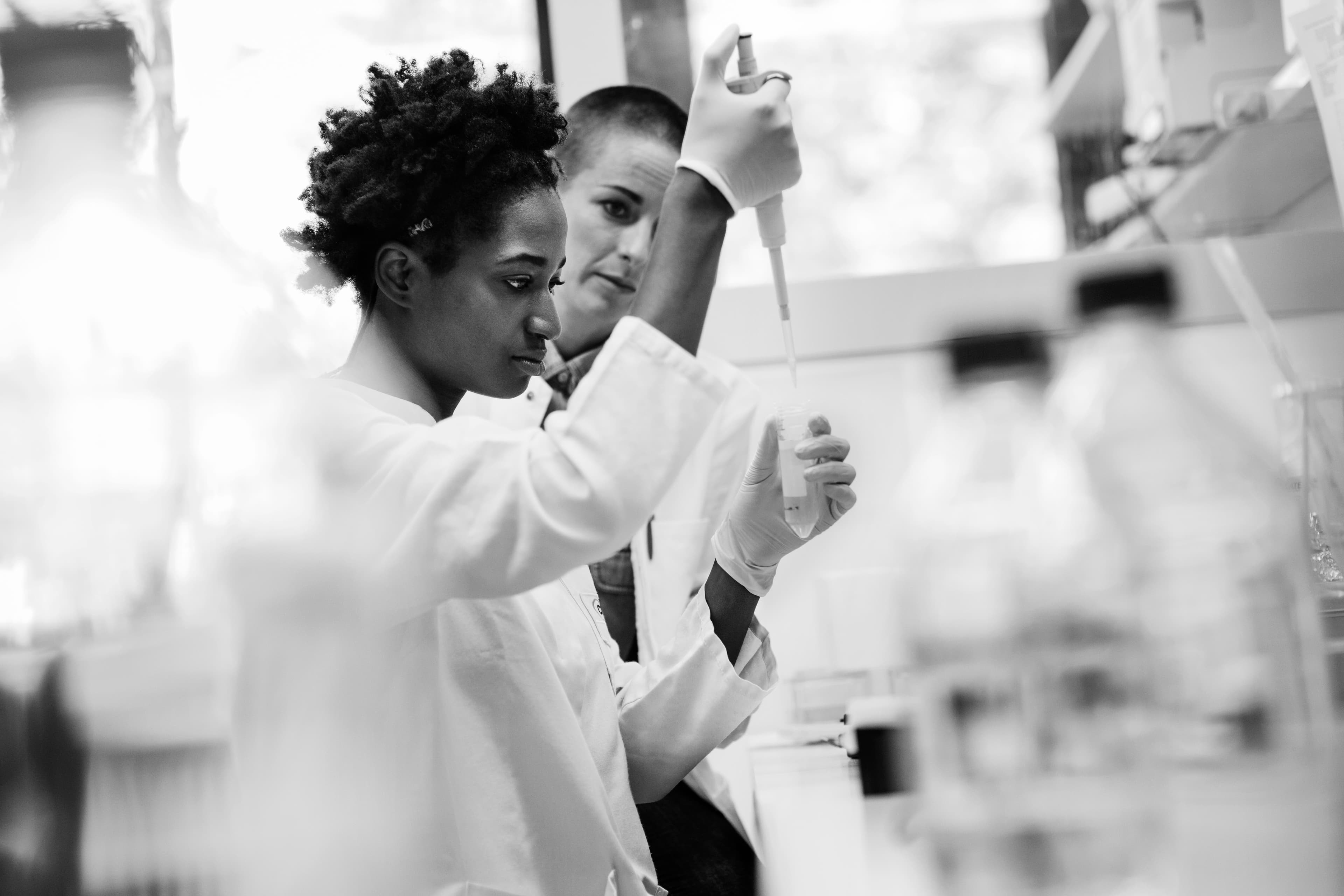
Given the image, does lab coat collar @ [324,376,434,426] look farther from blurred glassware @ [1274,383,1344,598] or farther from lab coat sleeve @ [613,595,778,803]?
blurred glassware @ [1274,383,1344,598]

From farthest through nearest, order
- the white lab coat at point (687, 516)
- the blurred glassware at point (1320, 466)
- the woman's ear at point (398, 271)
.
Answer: the white lab coat at point (687, 516) < the blurred glassware at point (1320, 466) < the woman's ear at point (398, 271)

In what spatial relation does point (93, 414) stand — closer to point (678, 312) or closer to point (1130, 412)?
point (678, 312)

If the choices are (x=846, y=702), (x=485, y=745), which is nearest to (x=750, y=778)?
(x=846, y=702)

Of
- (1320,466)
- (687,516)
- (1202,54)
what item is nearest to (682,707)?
(687,516)

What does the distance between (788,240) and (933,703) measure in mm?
1712

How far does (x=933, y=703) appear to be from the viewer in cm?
60

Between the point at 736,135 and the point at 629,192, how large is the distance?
92 cm

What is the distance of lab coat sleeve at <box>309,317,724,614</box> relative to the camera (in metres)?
0.71

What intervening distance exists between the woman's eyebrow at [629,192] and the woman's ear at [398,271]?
844 millimetres

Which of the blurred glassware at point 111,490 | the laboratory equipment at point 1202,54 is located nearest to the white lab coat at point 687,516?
the blurred glassware at point 111,490

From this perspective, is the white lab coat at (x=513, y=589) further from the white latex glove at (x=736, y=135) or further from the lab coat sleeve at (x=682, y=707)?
the white latex glove at (x=736, y=135)

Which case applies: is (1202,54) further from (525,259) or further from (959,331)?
(959,331)

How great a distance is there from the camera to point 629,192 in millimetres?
1756

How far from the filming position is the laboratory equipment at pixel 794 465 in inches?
44.2
